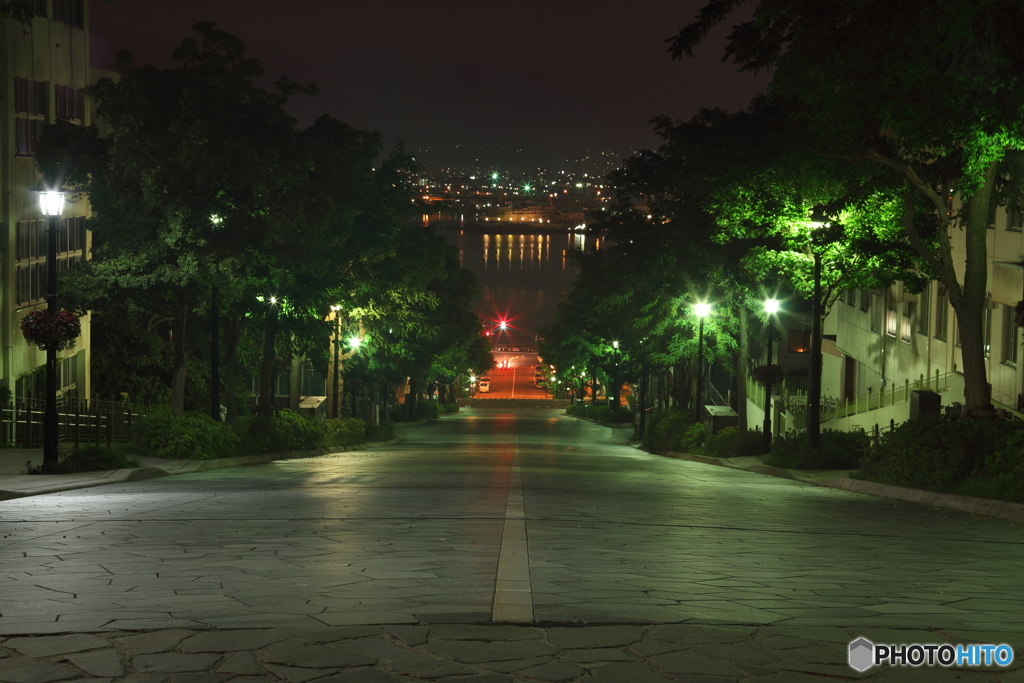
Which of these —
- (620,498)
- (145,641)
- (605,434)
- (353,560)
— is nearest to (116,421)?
(620,498)

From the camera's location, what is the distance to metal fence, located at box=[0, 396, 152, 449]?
2646 centimetres

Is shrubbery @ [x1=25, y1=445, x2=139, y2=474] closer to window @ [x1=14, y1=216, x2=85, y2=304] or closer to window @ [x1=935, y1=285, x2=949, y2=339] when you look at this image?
window @ [x1=14, y1=216, x2=85, y2=304]

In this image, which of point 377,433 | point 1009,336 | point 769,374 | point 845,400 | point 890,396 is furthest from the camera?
point 377,433

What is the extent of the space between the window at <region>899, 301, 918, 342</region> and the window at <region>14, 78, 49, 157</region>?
2862 centimetres

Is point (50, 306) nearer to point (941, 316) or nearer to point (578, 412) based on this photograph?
point (941, 316)

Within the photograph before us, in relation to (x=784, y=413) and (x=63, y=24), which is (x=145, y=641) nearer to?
(x=63, y=24)

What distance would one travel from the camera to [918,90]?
18797 mm

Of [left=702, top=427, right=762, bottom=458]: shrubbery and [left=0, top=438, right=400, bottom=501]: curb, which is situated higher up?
[left=0, top=438, right=400, bottom=501]: curb

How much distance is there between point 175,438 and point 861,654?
20.7m

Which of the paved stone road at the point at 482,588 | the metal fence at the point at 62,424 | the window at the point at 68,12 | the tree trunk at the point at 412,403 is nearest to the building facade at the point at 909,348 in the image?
the paved stone road at the point at 482,588

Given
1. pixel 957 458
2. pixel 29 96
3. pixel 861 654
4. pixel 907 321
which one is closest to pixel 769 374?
pixel 907 321

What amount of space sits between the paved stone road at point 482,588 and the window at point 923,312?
76.7 feet

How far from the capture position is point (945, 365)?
34.9m

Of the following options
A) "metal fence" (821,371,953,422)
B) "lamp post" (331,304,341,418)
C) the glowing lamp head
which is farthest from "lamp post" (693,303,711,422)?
the glowing lamp head
